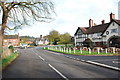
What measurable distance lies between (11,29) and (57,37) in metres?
72.4

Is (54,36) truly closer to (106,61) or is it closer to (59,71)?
(106,61)

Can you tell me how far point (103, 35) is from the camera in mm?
37938

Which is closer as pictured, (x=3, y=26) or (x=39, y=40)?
(x=3, y=26)

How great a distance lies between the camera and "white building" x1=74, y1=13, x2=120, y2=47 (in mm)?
33403

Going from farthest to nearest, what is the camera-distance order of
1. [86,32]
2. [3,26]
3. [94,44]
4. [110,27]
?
[86,32] → [94,44] → [110,27] → [3,26]

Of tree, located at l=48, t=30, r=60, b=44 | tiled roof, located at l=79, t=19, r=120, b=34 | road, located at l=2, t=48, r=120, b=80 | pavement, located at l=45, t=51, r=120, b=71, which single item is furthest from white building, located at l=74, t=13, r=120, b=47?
tree, located at l=48, t=30, r=60, b=44

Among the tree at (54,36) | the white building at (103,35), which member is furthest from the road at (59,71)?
the tree at (54,36)

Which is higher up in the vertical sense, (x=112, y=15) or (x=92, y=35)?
(x=112, y=15)

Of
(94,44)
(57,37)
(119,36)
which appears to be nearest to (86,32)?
(94,44)

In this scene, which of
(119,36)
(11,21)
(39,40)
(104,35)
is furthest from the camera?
(39,40)

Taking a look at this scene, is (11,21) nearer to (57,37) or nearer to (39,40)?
(57,37)

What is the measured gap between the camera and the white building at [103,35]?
3340 centimetres

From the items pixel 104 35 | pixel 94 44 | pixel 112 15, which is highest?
pixel 112 15

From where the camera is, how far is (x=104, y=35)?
123ft
